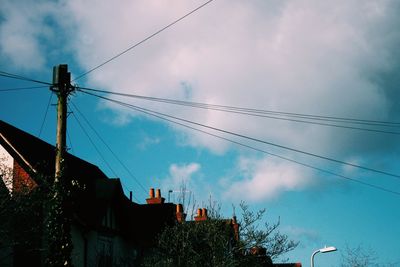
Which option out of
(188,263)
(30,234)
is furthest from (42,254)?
(188,263)

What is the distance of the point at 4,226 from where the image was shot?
17.6 m

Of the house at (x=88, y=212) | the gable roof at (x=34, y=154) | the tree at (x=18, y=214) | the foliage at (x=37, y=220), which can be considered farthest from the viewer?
the gable roof at (x=34, y=154)

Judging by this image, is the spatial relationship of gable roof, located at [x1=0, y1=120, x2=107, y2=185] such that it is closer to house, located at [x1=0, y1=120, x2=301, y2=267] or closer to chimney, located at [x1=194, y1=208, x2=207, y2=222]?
house, located at [x1=0, y1=120, x2=301, y2=267]

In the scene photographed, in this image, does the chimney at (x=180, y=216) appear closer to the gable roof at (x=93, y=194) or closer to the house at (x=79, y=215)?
the house at (x=79, y=215)

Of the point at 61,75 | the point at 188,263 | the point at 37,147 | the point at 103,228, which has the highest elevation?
the point at 37,147

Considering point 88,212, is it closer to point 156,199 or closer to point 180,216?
point 180,216

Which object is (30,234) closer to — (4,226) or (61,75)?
(4,226)

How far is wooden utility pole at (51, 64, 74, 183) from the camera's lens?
49.1ft

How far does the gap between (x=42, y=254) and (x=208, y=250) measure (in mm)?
7394

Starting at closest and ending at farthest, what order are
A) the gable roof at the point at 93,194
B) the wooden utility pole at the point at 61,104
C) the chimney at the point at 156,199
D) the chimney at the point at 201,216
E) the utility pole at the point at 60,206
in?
1. the wooden utility pole at the point at 61,104
2. the utility pole at the point at 60,206
3. the gable roof at the point at 93,194
4. the chimney at the point at 201,216
5. the chimney at the point at 156,199

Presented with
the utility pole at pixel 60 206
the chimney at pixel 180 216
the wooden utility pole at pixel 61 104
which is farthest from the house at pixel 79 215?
the wooden utility pole at pixel 61 104

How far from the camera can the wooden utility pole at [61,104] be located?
14953mm

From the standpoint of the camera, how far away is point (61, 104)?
49.7 ft

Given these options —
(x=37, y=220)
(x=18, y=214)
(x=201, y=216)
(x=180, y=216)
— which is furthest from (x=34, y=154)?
(x=201, y=216)
